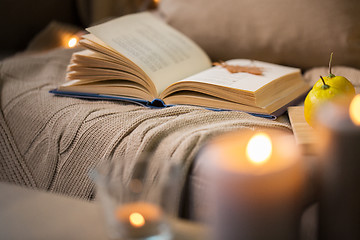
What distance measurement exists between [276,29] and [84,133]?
0.63 metres

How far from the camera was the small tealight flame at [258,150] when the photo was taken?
0.46 metres

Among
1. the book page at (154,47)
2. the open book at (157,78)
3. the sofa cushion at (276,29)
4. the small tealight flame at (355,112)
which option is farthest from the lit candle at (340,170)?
the sofa cushion at (276,29)

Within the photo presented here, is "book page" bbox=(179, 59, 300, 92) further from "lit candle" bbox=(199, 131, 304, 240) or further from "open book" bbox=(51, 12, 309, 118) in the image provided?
"lit candle" bbox=(199, 131, 304, 240)

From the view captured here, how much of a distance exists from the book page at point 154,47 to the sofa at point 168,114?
102mm

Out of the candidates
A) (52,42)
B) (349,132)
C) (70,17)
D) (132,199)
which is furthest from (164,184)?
(70,17)

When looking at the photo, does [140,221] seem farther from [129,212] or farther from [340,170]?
[340,170]

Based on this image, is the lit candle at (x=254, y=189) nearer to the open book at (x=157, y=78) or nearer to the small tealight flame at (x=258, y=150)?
the small tealight flame at (x=258, y=150)

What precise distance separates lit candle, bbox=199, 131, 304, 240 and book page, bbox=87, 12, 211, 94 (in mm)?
572

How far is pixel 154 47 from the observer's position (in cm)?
116

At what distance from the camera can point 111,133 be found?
0.90 m

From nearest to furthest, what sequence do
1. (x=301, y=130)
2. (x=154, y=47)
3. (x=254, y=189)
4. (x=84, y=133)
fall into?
(x=254, y=189) → (x=301, y=130) → (x=84, y=133) → (x=154, y=47)

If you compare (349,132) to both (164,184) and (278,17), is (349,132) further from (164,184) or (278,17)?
(278,17)

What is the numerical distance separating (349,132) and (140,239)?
0.80ft

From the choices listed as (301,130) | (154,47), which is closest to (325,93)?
(301,130)
